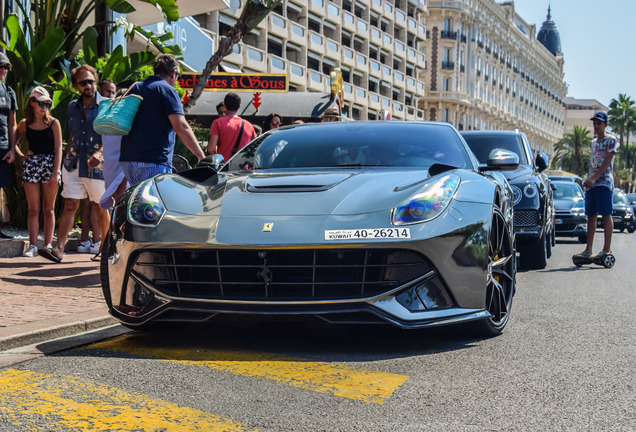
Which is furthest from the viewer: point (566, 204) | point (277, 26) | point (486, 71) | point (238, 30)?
point (486, 71)

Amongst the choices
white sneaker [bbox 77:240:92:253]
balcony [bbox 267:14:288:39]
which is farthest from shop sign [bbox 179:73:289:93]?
balcony [bbox 267:14:288:39]

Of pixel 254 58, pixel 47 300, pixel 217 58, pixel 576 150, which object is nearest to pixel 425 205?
pixel 47 300

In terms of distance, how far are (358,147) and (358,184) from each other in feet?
3.14

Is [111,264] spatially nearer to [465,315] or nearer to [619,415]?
[465,315]

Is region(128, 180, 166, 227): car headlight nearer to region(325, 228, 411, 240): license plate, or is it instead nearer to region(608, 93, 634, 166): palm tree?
region(325, 228, 411, 240): license plate

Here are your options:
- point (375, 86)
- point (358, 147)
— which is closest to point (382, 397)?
point (358, 147)

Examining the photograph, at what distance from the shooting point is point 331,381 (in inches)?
145

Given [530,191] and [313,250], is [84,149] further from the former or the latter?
[313,250]

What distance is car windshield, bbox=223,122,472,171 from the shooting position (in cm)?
545

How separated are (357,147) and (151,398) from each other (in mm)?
2627

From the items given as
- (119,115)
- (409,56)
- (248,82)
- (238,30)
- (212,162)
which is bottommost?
(212,162)

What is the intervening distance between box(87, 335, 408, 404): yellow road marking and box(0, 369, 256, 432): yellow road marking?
1.88 ft

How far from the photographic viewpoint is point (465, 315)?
4363mm

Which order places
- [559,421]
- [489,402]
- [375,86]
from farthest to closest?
[375,86] < [489,402] < [559,421]
